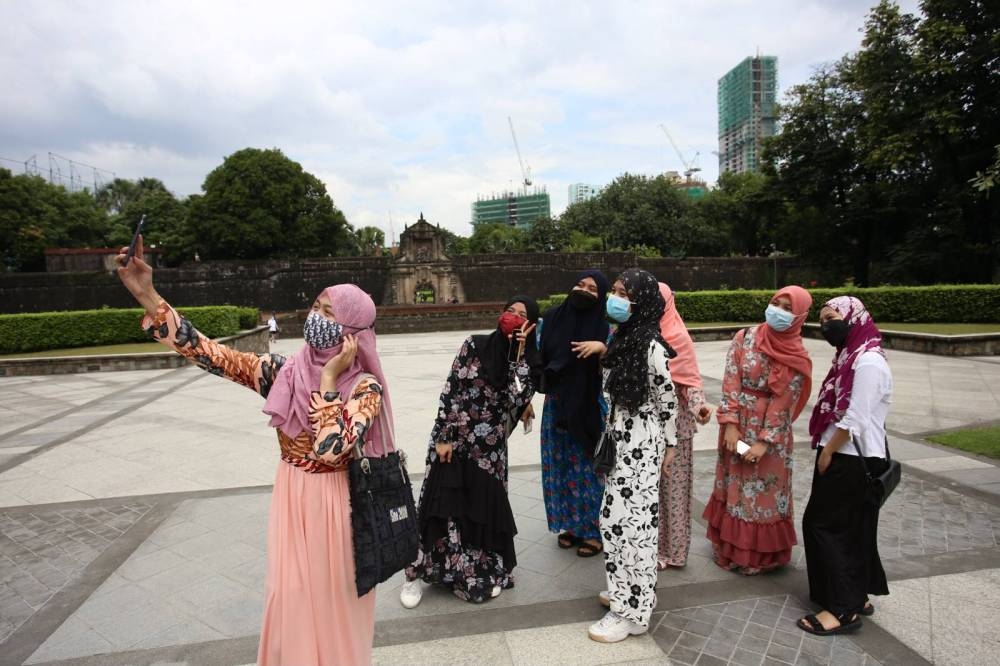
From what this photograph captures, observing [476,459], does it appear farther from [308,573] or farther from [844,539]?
[844,539]

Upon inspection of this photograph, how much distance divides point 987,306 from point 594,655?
16338mm

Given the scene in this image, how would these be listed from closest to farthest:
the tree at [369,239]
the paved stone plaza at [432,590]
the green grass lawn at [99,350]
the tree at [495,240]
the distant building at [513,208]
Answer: the paved stone plaza at [432,590] < the green grass lawn at [99,350] < the tree at [495,240] < the tree at [369,239] < the distant building at [513,208]

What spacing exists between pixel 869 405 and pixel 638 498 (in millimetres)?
1125

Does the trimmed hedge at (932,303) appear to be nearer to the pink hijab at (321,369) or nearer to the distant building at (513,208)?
the pink hijab at (321,369)

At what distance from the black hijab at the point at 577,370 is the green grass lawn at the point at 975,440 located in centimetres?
427

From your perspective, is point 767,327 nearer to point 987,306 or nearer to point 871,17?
point 987,306

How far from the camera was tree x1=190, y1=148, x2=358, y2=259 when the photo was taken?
105ft

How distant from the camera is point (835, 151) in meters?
22.5

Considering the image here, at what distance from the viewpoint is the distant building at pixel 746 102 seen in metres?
88.4

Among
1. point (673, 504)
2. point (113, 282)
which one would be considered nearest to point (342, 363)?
point (673, 504)

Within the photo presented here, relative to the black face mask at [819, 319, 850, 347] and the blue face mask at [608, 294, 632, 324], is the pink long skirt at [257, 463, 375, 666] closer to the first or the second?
the blue face mask at [608, 294, 632, 324]

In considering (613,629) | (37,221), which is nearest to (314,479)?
(613,629)

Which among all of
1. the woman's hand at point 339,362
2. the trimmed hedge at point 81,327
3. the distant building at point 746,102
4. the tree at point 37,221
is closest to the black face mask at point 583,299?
the woman's hand at point 339,362

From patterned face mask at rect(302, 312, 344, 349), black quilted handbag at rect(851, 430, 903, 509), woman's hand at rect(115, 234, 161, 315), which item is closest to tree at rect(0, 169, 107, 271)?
woman's hand at rect(115, 234, 161, 315)
